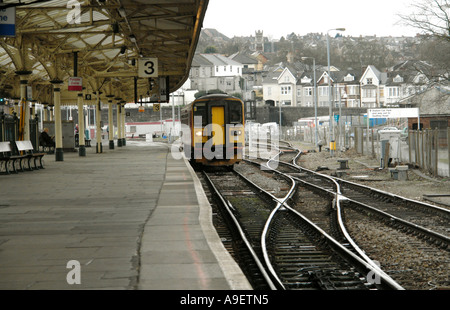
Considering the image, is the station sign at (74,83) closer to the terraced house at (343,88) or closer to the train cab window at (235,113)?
the train cab window at (235,113)

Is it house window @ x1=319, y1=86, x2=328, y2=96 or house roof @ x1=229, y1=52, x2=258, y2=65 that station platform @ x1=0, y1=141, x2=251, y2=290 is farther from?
house roof @ x1=229, y1=52, x2=258, y2=65

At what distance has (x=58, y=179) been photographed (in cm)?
2012

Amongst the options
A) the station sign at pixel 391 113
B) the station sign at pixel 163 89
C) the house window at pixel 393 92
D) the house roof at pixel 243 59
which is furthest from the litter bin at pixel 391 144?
the house roof at pixel 243 59

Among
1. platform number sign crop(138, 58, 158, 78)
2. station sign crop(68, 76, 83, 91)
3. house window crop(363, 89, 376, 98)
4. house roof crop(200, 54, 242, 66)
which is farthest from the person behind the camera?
house roof crop(200, 54, 242, 66)

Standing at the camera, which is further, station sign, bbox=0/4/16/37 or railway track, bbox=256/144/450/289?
station sign, bbox=0/4/16/37

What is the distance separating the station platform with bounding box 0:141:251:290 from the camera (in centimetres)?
643

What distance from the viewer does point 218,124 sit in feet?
86.6

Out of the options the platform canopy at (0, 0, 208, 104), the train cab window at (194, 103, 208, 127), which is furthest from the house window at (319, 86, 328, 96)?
the train cab window at (194, 103, 208, 127)

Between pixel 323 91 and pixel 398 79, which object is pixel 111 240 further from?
pixel 398 79

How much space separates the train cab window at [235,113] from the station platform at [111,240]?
9.25 metres

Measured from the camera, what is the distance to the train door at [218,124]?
26.3 m

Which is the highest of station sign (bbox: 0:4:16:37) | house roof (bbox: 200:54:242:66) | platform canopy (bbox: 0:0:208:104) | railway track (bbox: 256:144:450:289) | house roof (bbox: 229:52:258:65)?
house roof (bbox: 229:52:258:65)

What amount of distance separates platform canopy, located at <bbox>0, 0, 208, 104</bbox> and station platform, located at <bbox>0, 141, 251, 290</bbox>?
4.35m
